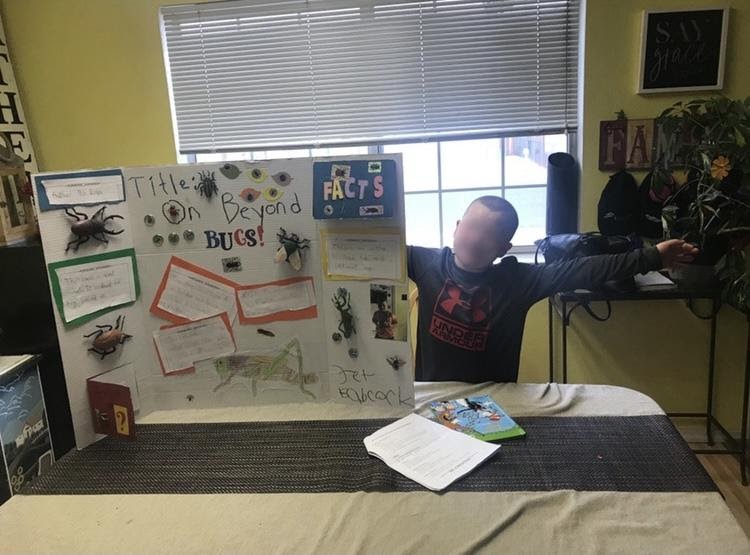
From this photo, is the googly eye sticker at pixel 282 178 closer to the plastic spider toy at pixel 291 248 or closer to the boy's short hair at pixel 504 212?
the plastic spider toy at pixel 291 248

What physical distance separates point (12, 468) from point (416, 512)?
119 cm

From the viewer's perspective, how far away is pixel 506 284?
5.42 feet

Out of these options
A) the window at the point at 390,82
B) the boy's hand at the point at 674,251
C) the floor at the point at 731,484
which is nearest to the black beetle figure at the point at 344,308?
the boy's hand at the point at 674,251

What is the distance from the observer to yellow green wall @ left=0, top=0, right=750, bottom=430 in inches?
101

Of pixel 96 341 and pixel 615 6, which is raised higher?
pixel 615 6

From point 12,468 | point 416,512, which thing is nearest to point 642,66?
point 416,512

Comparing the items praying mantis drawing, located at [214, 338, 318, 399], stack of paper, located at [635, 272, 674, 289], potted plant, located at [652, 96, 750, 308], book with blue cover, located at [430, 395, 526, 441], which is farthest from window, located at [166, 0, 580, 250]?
book with blue cover, located at [430, 395, 526, 441]

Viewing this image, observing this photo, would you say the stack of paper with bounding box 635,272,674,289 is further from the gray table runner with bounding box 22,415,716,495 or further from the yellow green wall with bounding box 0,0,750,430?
the gray table runner with bounding box 22,415,716,495

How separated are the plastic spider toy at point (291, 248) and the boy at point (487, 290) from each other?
48 cm

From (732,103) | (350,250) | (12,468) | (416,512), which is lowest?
(12,468)

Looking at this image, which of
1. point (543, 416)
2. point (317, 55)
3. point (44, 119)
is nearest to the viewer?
point (543, 416)

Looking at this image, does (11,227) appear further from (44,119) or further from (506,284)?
(506,284)

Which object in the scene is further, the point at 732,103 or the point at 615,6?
the point at 615,6

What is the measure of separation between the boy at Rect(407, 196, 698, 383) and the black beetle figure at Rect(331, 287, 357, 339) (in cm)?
37
